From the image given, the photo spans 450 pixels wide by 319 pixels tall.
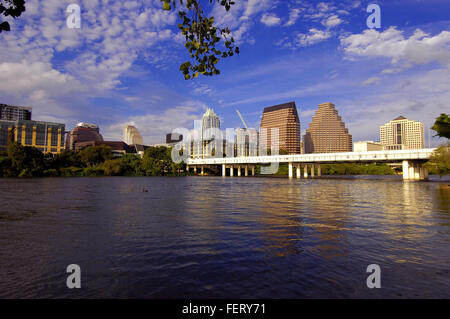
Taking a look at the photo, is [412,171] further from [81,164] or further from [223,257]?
[81,164]

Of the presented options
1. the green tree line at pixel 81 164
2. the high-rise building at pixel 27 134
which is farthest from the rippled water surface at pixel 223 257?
the high-rise building at pixel 27 134

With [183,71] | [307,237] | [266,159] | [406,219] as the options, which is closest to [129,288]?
[183,71]

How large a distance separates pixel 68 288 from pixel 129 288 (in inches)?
63.0

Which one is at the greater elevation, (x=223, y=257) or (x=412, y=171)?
(x=412, y=171)

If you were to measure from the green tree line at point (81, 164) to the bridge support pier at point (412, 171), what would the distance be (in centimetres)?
11234

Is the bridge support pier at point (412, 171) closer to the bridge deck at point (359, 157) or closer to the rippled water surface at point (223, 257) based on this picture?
the bridge deck at point (359, 157)

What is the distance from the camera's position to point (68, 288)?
23.2 feet

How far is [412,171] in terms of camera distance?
90875mm

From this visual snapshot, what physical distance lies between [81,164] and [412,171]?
14583cm

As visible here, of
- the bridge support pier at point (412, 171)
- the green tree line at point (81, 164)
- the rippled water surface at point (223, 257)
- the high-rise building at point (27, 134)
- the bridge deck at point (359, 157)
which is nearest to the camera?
the rippled water surface at point (223, 257)

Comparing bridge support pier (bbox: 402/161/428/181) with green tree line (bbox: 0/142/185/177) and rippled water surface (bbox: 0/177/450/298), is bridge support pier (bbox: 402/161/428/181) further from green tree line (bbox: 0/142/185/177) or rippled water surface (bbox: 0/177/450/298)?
green tree line (bbox: 0/142/185/177)

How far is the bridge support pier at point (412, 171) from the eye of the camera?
90.0 m

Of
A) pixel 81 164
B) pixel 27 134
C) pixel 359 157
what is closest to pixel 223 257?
pixel 359 157
